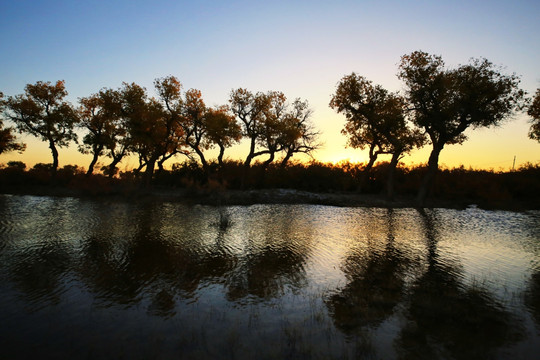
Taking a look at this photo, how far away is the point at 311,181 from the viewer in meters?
39.7

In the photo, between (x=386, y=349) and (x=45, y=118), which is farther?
(x=45, y=118)

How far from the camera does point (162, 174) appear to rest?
4612 cm

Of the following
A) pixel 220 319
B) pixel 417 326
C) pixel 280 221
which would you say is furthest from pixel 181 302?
pixel 280 221

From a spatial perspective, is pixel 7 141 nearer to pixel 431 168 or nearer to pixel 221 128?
pixel 221 128

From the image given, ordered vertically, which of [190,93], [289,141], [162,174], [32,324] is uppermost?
[190,93]

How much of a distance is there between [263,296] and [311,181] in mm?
34002

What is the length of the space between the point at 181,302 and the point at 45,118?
44.9 meters

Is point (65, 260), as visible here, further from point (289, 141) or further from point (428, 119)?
point (289, 141)

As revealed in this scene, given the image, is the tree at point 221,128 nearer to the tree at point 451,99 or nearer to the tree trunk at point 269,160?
the tree trunk at point 269,160

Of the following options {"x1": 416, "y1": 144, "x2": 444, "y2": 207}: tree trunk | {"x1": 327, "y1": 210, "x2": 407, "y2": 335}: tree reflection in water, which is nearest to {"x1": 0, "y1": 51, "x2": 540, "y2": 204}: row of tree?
{"x1": 416, "y1": 144, "x2": 444, "y2": 207}: tree trunk

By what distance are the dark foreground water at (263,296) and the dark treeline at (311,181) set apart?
16561 millimetres

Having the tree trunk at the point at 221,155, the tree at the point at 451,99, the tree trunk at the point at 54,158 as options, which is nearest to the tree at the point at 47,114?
the tree trunk at the point at 54,158

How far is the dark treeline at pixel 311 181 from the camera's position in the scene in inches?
1188

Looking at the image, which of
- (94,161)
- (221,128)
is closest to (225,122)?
(221,128)
